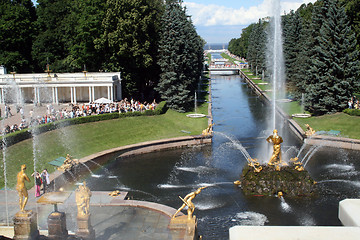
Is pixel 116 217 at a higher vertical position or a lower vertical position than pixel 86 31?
lower

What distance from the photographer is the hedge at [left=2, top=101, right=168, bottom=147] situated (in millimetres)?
27312

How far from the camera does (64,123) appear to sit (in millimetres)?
33469

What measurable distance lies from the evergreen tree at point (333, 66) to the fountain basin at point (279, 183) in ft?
64.3

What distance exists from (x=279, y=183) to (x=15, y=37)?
160ft

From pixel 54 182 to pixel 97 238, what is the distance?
342 inches

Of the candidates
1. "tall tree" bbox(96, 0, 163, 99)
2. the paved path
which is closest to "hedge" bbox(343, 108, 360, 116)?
"tall tree" bbox(96, 0, 163, 99)

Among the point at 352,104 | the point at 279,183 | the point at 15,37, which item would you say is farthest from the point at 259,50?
the point at 279,183

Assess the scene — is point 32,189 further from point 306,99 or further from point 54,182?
point 306,99

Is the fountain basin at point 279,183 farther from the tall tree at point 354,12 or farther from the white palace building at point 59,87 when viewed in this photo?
the tall tree at point 354,12

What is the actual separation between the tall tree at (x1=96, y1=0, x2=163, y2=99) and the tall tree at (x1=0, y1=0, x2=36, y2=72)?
1528cm

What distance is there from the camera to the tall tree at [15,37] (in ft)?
179

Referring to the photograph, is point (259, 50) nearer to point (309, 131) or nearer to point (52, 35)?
point (52, 35)

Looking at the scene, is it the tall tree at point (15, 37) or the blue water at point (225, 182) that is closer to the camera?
the blue water at point (225, 182)

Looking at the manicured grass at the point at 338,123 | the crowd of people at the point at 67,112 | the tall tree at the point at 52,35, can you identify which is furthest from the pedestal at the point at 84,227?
the tall tree at the point at 52,35
